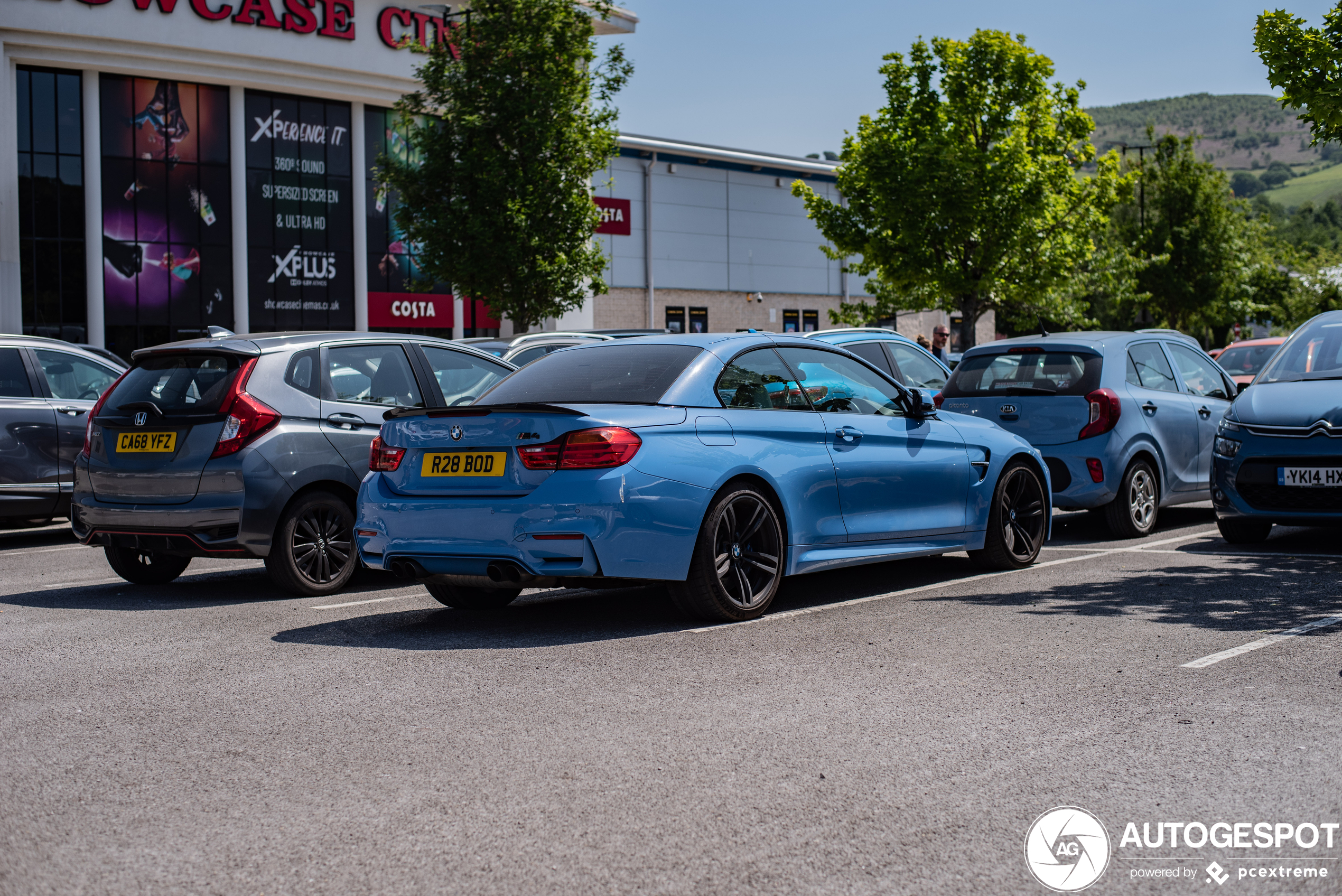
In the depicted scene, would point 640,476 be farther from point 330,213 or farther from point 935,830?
point 330,213

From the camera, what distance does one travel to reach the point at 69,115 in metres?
29.1

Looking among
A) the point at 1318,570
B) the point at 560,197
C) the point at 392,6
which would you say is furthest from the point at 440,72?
the point at 1318,570

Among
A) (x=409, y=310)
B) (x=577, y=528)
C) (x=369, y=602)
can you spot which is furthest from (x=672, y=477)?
(x=409, y=310)

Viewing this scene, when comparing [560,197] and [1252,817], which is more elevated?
[560,197]

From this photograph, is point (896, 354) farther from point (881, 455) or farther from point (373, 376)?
point (373, 376)

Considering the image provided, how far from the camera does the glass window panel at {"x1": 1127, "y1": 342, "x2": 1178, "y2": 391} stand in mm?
10602

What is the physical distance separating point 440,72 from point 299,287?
10.0m

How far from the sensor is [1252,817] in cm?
349

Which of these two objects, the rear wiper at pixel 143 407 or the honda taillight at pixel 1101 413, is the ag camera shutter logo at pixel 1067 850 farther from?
the honda taillight at pixel 1101 413

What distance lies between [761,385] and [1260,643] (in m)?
2.78

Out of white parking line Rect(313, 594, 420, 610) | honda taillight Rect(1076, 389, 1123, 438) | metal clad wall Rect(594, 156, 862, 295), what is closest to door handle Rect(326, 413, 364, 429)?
white parking line Rect(313, 594, 420, 610)

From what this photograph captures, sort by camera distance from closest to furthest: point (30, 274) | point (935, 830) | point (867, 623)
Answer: point (935, 830) → point (867, 623) → point (30, 274)

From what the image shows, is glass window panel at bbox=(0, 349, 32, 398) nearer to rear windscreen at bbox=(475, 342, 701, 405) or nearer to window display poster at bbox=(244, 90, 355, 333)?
rear windscreen at bbox=(475, 342, 701, 405)

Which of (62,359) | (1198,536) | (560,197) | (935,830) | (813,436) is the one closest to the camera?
(935,830)
